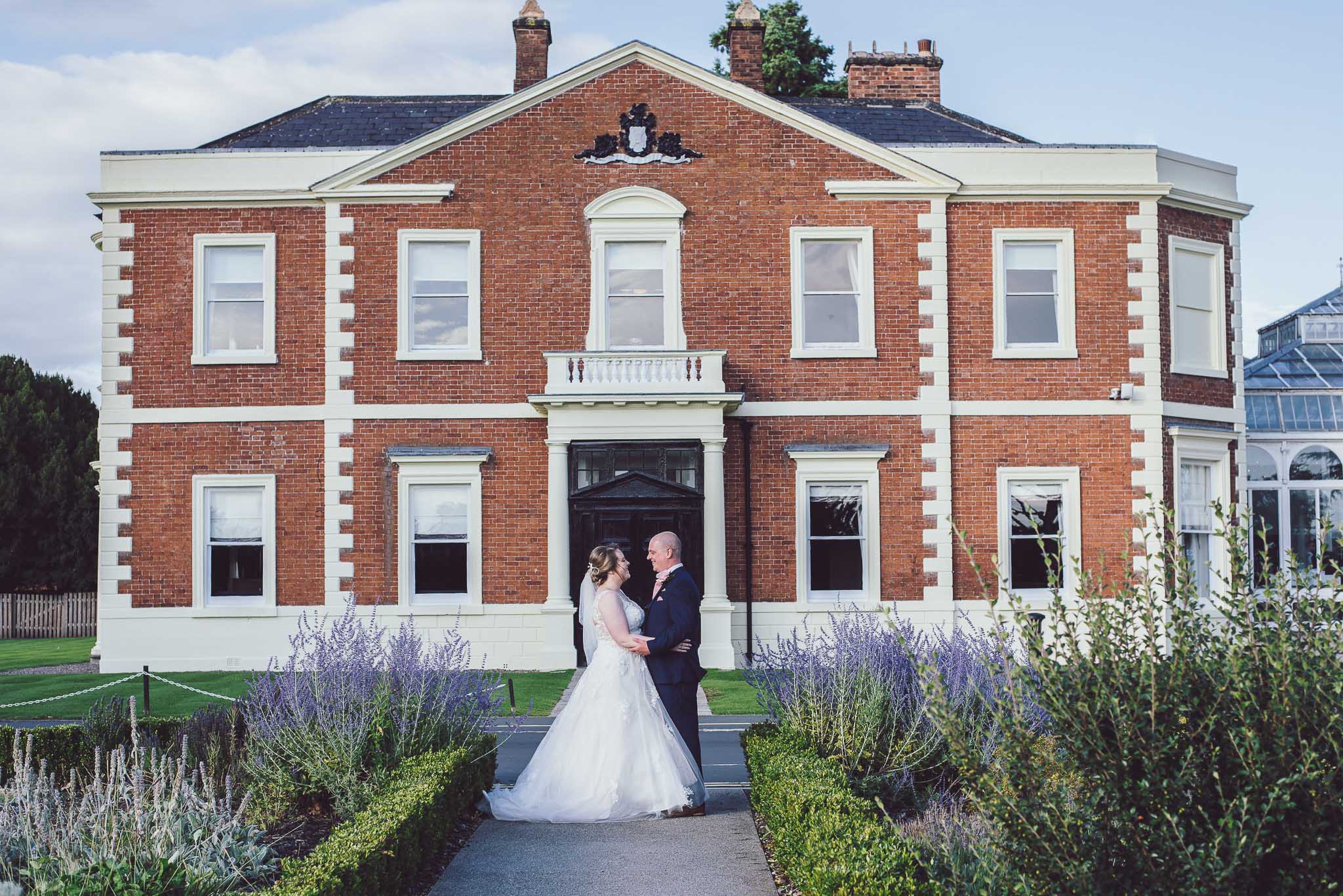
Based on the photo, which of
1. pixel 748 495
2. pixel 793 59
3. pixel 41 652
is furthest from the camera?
pixel 793 59

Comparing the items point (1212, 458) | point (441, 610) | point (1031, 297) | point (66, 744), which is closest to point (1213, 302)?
point (1212, 458)

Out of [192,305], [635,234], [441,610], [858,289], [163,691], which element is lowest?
[163,691]

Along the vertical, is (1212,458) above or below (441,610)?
above

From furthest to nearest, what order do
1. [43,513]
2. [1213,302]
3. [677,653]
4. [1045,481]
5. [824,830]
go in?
1. [43,513]
2. [1213,302]
3. [1045,481]
4. [677,653]
5. [824,830]

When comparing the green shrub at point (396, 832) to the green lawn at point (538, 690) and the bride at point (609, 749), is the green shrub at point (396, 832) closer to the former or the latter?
the bride at point (609, 749)

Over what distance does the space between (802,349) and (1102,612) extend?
1614 cm

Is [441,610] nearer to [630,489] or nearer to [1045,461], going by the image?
[630,489]

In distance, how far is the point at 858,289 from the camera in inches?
859

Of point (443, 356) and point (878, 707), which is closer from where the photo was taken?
point (878, 707)

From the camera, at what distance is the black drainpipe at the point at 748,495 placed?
21.2 m

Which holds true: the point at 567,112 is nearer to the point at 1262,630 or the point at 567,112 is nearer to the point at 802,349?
the point at 802,349

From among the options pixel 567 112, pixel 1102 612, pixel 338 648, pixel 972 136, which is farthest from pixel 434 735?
pixel 972 136

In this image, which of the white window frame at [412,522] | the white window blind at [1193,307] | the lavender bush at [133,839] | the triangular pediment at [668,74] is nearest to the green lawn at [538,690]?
the white window frame at [412,522]

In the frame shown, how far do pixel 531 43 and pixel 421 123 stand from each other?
114 inches
